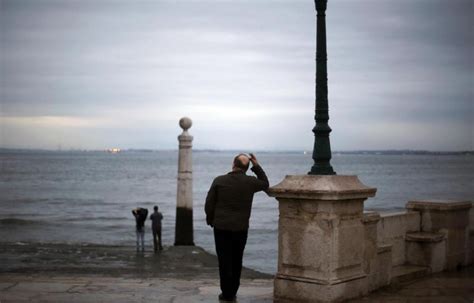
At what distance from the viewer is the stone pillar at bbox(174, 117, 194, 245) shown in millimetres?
22203

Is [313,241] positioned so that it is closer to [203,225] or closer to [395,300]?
[395,300]

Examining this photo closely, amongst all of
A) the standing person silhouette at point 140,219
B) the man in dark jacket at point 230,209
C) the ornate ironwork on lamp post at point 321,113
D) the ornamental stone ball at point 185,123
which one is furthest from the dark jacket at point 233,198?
the standing person silhouette at point 140,219

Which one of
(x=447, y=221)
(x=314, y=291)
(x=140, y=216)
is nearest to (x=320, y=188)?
(x=314, y=291)

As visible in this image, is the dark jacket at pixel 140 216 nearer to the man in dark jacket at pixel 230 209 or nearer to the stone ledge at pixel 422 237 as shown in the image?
the stone ledge at pixel 422 237

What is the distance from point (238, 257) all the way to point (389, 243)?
2.68m

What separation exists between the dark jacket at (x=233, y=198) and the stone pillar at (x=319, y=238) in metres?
0.31

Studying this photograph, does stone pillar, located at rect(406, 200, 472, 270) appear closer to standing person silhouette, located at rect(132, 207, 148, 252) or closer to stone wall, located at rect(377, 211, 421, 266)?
stone wall, located at rect(377, 211, 421, 266)

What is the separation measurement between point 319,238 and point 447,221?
12.9 ft

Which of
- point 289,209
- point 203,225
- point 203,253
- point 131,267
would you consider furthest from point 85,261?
point 203,225

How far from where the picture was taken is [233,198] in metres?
8.23

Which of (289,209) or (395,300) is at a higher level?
(289,209)

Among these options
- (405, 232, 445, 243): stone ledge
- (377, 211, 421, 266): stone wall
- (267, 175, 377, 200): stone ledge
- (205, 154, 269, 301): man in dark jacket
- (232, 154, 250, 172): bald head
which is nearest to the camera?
(267, 175, 377, 200): stone ledge

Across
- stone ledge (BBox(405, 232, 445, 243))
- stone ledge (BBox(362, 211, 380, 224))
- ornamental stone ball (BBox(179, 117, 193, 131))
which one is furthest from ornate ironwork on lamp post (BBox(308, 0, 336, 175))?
ornamental stone ball (BBox(179, 117, 193, 131))

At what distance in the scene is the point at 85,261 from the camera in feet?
68.6
